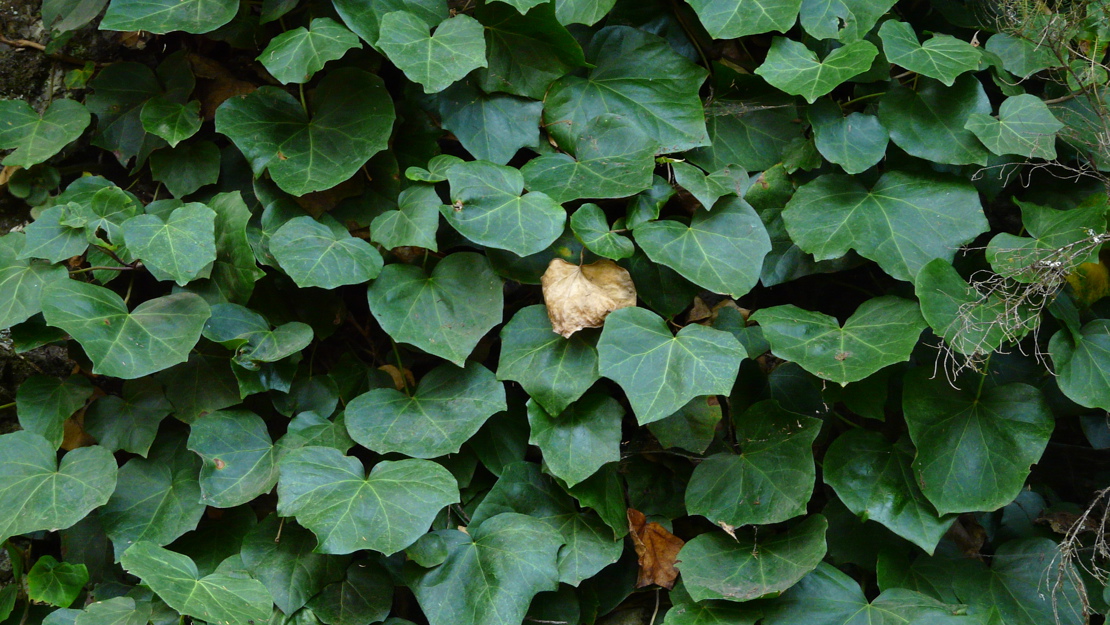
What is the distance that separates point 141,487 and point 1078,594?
200 centimetres

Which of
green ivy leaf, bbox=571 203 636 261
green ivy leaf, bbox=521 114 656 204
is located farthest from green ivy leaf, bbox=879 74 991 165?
green ivy leaf, bbox=571 203 636 261

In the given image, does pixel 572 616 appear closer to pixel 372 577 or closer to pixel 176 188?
pixel 372 577

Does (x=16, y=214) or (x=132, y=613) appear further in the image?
(x=16, y=214)

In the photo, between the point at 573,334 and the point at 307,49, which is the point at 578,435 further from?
the point at 307,49

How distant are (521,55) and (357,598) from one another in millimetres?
1276

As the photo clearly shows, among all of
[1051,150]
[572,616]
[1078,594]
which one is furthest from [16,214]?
[1078,594]

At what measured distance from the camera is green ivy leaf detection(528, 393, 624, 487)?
1526 millimetres

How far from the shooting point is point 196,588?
1414 mm

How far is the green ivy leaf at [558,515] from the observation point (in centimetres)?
155

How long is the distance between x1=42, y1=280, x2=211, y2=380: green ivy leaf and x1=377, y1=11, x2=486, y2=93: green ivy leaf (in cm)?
68

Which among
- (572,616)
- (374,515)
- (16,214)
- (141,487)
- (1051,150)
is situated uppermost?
(1051,150)

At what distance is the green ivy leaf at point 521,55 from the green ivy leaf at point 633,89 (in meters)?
0.04

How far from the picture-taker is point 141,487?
1.65m

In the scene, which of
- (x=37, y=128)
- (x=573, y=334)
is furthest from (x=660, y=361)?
(x=37, y=128)
